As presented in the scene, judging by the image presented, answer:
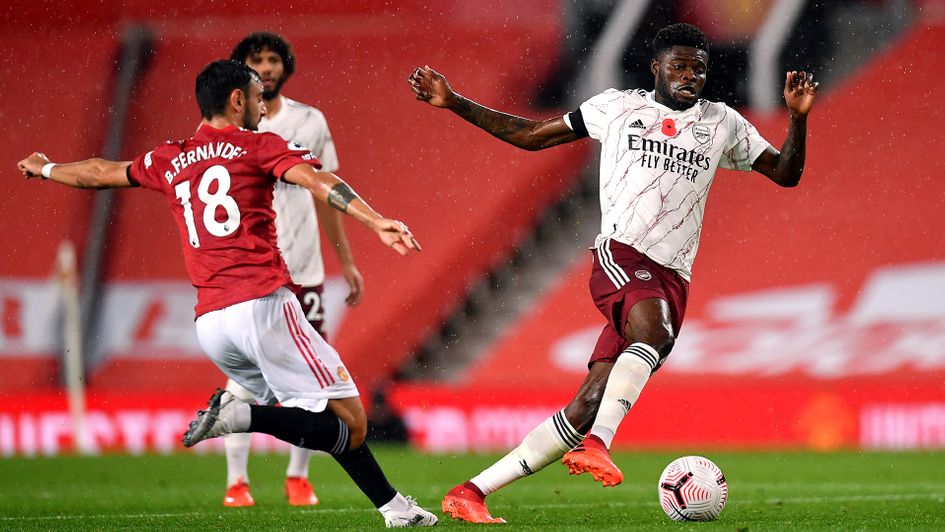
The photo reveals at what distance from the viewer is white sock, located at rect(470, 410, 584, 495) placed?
5.53m

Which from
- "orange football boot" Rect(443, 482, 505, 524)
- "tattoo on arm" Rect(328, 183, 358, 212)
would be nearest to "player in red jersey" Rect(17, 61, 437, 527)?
"tattoo on arm" Rect(328, 183, 358, 212)

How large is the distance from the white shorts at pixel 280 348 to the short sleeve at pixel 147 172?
21.7 inches

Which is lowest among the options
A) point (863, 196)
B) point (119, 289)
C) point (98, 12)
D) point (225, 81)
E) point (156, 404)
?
point (156, 404)

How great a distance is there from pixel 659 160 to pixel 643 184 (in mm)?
123

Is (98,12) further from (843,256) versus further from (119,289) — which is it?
(843,256)

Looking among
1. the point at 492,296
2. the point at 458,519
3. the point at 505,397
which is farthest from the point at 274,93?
the point at 492,296

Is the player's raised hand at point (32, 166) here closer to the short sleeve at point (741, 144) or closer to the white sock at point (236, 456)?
the white sock at point (236, 456)

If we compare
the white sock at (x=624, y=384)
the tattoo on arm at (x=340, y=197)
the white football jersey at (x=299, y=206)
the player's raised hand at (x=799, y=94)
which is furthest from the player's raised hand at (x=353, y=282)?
the player's raised hand at (x=799, y=94)

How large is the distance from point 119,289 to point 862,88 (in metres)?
9.11

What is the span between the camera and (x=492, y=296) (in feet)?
53.8

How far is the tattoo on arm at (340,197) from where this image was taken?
4898 mm

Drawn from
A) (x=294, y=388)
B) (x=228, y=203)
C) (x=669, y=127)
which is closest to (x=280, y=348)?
(x=294, y=388)

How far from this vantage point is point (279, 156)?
5.14 m

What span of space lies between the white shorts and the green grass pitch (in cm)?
61
